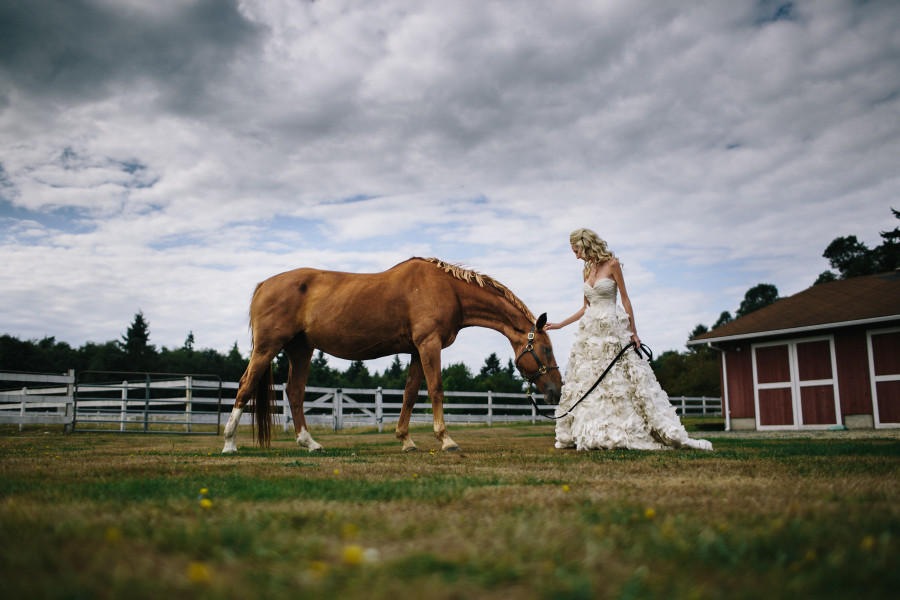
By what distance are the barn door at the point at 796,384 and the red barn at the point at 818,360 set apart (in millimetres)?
24

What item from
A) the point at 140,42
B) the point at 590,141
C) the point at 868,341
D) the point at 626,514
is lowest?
the point at 626,514

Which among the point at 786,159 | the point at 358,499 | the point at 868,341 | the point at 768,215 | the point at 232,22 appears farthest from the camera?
the point at 768,215

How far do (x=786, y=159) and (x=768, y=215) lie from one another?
179 inches

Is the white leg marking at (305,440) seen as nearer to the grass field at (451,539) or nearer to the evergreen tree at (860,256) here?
the grass field at (451,539)

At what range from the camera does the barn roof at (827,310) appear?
1358cm

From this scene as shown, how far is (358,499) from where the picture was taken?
2.42 m

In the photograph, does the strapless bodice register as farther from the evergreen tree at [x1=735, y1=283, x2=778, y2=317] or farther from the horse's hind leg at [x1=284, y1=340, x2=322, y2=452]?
the evergreen tree at [x1=735, y1=283, x2=778, y2=317]

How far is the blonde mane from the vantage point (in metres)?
6.84

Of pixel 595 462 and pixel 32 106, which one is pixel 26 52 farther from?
pixel 595 462

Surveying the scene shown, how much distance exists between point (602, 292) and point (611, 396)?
1284 mm

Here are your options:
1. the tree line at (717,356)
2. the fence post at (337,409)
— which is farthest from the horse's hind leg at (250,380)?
the tree line at (717,356)

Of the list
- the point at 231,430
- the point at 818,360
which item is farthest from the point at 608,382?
the point at 818,360

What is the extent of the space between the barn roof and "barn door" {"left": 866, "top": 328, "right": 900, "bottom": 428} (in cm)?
78

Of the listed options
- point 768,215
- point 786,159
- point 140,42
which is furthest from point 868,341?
point 140,42
